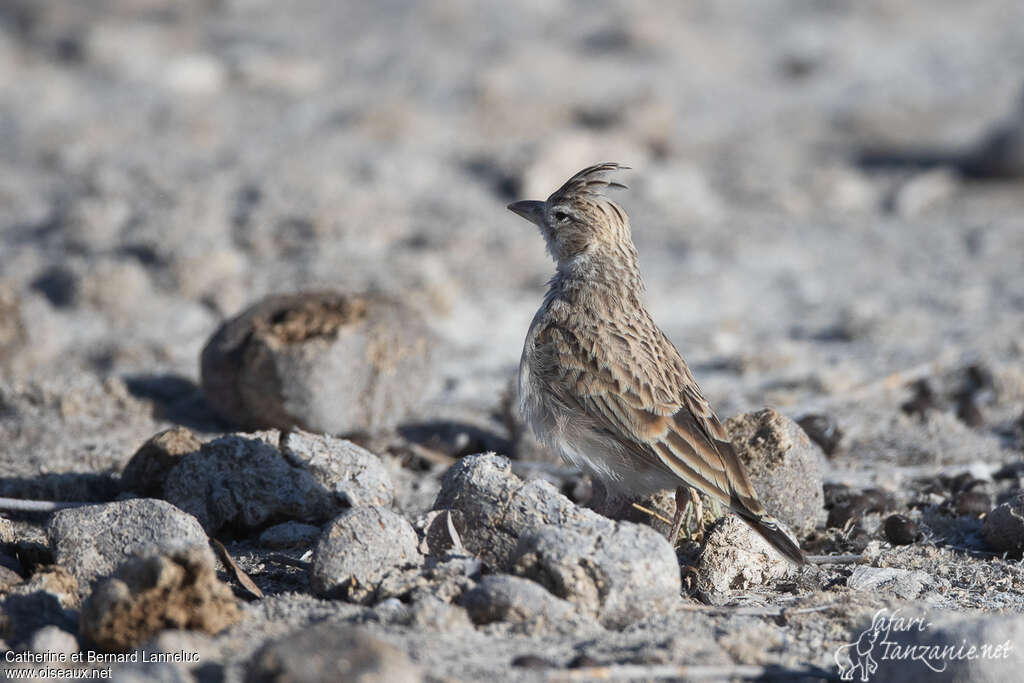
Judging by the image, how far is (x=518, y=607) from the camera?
3.91 metres

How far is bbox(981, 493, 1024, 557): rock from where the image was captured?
208 inches

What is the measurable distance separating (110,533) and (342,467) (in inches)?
50.3

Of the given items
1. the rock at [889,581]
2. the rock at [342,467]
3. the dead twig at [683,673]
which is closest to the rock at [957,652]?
the dead twig at [683,673]

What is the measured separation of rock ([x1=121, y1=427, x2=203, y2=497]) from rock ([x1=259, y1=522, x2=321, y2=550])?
0.67 m

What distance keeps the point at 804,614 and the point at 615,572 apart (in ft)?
2.73

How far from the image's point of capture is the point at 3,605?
4039mm

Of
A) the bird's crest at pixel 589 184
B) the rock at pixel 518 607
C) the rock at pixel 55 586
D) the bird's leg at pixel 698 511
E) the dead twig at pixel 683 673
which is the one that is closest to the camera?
the dead twig at pixel 683 673

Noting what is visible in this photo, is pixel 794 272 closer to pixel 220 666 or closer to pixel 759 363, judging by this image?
pixel 759 363

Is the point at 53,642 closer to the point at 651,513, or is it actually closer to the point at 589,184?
the point at 651,513

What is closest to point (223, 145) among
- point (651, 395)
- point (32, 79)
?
point (32, 79)

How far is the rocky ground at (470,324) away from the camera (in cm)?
403

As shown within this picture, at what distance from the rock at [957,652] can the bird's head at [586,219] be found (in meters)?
2.85

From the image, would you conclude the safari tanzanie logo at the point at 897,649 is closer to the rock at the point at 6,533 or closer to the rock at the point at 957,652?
the rock at the point at 957,652

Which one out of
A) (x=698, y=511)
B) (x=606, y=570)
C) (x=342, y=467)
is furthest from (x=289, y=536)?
(x=698, y=511)
